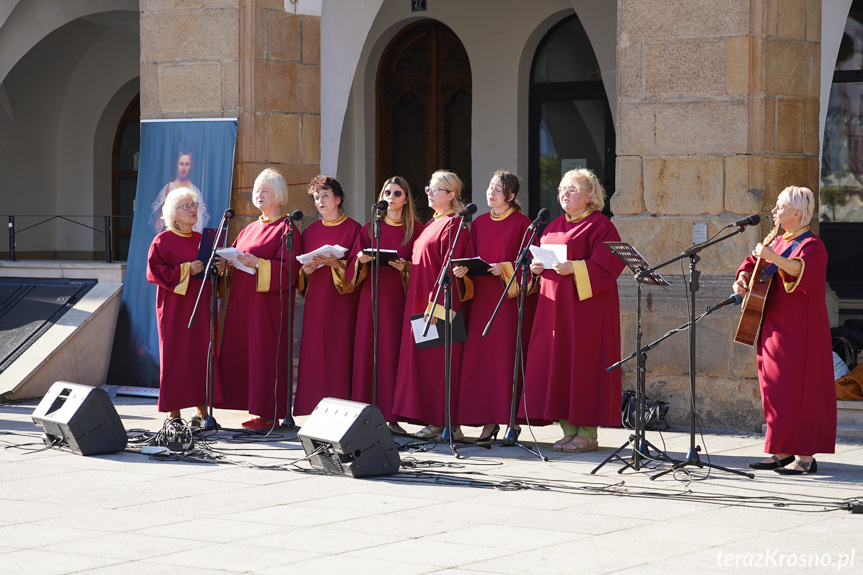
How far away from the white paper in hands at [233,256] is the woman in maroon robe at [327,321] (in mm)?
411

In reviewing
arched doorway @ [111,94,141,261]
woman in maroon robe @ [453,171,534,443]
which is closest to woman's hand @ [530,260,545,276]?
woman in maroon robe @ [453,171,534,443]

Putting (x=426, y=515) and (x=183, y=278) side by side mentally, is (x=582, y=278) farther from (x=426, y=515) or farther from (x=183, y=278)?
(x=183, y=278)

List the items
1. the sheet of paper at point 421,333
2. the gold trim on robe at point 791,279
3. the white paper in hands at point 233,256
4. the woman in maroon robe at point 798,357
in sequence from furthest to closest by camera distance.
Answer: the white paper in hands at point 233,256
the sheet of paper at point 421,333
the woman in maroon robe at point 798,357
the gold trim on robe at point 791,279

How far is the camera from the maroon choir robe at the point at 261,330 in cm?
930

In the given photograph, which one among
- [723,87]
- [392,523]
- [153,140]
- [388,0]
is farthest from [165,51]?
[392,523]

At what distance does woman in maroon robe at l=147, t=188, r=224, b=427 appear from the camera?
920 centimetres

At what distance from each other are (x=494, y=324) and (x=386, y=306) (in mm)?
878

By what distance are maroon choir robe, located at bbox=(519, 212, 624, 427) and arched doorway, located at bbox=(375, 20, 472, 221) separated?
6.48m

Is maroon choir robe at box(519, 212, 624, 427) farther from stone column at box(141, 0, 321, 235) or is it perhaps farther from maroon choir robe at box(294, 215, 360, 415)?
stone column at box(141, 0, 321, 235)

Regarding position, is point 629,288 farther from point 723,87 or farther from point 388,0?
point 388,0

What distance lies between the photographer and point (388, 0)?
47.5 ft

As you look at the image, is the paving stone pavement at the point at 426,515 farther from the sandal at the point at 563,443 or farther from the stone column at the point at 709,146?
the stone column at the point at 709,146

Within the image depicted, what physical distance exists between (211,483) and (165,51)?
529cm

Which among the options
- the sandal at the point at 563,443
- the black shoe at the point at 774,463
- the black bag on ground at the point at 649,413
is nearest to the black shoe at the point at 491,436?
the sandal at the point at 563,443
